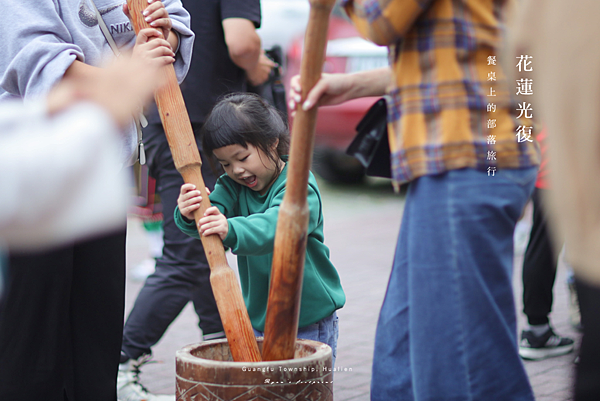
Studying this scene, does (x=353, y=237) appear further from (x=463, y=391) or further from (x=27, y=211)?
(x=27, y=211)

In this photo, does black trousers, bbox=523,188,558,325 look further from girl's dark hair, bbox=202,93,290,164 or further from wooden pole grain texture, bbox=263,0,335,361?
wooden pole grain texture, bbox=263,0,335,361

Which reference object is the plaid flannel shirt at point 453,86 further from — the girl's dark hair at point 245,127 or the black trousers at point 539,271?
the black trousers at point 539,271

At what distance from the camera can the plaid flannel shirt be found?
1556 mm

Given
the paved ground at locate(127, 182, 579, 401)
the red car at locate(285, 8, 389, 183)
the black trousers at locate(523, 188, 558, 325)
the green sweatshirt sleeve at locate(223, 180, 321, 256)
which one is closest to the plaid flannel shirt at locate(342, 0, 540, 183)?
the green sweatshirt sleeve at locate(223, 180, 321, 256)

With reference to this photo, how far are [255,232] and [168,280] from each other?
1.02 metres

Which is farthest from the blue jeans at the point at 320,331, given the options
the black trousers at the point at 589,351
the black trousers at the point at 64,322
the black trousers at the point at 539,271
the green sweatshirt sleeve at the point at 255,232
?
the black trousers at the point at 539,271

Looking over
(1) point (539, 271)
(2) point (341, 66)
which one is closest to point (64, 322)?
(1) point (539, 271)

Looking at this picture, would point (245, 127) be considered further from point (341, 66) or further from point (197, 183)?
point (341, 66)

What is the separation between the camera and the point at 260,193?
8.21 feet

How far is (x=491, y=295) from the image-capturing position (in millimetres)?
1612

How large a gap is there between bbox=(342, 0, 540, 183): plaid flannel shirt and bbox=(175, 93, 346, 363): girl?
2.47 ft

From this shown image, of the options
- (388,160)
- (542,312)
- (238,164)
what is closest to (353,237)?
(542,312)

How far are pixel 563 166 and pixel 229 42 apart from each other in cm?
209

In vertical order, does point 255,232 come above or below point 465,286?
above
